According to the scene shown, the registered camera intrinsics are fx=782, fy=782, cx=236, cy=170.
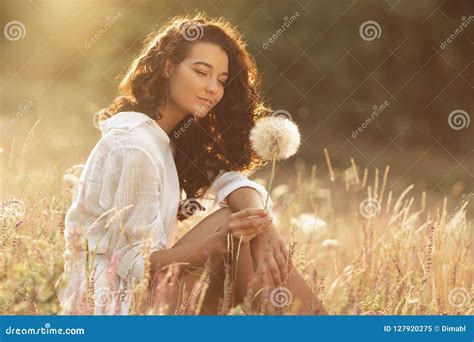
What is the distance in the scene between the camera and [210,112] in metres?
3.42

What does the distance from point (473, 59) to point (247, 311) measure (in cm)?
203

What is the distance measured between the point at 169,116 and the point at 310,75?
3.84 metres

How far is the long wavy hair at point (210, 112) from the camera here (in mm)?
3195

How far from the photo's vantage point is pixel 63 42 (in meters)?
5.00

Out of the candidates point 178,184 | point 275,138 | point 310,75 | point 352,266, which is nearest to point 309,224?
point 352,266

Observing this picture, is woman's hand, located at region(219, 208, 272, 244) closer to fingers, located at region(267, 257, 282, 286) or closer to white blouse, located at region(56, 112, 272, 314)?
fingers, located at region(267, 257, 282, 286)

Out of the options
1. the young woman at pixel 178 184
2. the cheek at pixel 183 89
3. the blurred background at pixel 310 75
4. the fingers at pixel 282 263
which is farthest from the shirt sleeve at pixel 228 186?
the blurred background at pixel 310 75

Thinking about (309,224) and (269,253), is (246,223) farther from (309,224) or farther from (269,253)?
(309,224)

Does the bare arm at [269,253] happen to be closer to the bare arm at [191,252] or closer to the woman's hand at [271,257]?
the woman's hand at [271,257]

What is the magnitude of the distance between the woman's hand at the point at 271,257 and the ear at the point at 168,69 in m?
0.76

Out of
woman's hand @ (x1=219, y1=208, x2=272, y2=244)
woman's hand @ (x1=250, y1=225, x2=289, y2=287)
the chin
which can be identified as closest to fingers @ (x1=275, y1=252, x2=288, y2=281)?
woman's hand @ (x1=250, y1=225, x2=289, y2=287)

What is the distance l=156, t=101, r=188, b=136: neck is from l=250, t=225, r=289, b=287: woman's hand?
597 millimetres

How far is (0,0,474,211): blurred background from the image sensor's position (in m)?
4.45
